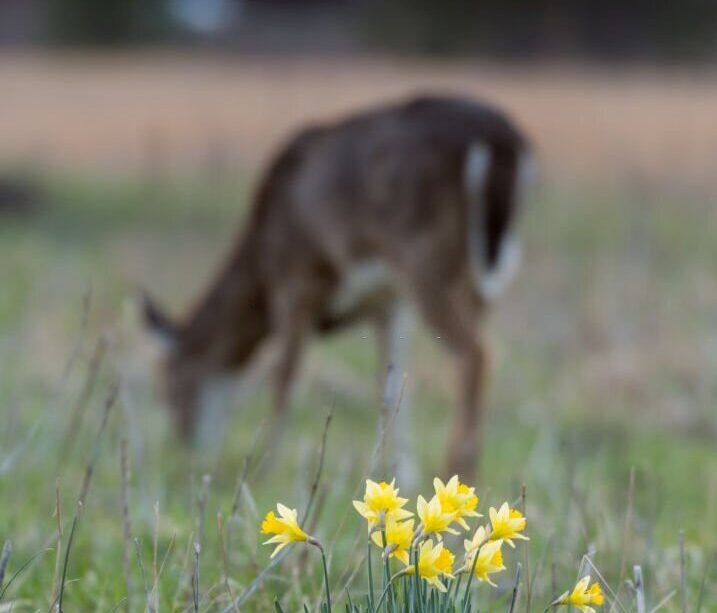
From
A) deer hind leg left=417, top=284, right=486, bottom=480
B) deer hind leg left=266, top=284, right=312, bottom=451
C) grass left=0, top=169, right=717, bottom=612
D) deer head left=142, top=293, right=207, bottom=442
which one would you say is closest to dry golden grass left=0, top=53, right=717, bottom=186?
grass left=0, top=169, right=717, bottom=612

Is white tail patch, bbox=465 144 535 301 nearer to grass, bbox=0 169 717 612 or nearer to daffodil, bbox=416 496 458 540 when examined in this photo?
grass, bbox=0 169 717 612

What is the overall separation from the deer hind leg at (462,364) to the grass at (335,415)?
7.3 inches

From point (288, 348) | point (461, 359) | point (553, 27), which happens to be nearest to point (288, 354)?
point (288, 348)

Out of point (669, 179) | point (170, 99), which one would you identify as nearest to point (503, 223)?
point (669, 179)

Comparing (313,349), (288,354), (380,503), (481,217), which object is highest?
(380,503)

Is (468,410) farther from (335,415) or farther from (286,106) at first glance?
(286,106)

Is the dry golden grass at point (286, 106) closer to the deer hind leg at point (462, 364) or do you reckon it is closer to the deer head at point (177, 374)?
the deer head at point (177, 374)

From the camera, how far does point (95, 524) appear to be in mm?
3635

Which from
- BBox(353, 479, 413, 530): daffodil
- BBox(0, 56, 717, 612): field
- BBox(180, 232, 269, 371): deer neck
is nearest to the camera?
BBox(353, 479, 413, 530): daffodil

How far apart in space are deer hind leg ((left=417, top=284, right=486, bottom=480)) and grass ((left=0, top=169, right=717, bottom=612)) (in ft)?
0.61

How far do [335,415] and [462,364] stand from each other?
139 cm

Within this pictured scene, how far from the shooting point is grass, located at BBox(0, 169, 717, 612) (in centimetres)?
300

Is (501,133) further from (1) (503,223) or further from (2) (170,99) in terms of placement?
(2) (170,99)

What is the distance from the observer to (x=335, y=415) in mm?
7020
